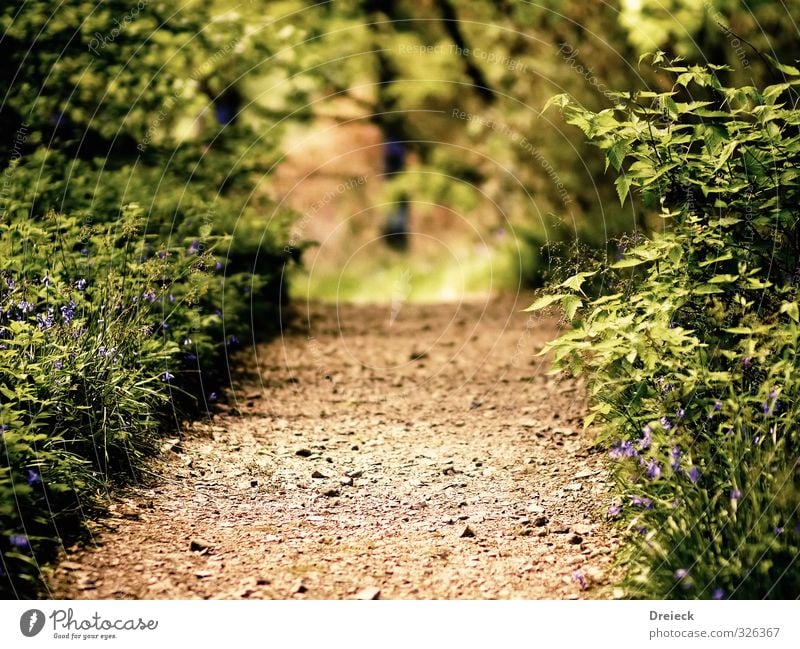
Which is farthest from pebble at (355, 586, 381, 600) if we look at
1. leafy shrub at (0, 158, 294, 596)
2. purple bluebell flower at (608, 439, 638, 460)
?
leafy shrub at (0, 158, 294, 596)

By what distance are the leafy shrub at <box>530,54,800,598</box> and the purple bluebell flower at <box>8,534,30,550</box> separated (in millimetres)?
2297

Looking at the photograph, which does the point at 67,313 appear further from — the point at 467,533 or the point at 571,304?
the point at 571,304

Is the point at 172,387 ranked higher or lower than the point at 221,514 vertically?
higher

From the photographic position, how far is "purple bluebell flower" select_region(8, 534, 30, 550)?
3312 mm

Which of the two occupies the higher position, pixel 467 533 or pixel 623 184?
pixel 623 184

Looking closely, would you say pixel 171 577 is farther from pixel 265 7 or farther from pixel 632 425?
pixel 265 7

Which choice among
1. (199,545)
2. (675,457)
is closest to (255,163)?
(199,545)

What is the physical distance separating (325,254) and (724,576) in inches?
→ 382

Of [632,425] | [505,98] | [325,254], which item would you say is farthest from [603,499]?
[325,254]

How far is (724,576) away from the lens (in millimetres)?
3070

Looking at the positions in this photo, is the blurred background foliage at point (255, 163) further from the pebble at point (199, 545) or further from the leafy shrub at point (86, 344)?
the pebble at point (199, 545)
